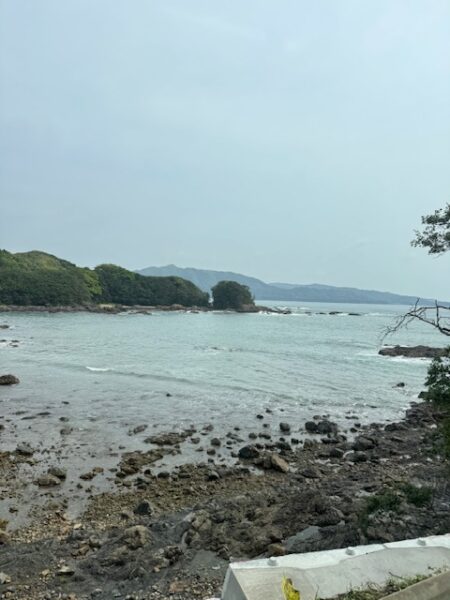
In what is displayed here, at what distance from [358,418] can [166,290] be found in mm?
126254

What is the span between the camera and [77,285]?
123 meters

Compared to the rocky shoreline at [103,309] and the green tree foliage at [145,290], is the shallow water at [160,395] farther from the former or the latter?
the green tree foliage at [145,290]

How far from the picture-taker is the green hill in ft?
371

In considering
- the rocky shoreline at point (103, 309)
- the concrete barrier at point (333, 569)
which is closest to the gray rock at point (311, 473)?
the concrete barrier at point (333, 569)

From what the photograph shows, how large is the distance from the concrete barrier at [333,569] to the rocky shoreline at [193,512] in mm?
2575

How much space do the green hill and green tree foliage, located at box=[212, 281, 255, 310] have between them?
4858mm

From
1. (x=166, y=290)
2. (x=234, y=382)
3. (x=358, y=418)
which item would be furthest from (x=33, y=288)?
(x=358, y=418)

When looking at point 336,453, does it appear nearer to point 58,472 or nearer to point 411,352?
point 58,472

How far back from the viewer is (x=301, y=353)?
46188 mm

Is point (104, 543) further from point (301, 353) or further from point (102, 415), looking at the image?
point (301, 353)

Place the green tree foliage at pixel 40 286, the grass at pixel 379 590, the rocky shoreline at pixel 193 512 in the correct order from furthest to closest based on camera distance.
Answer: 1. the green tree foliage at pixel 40 286
2. the rocky shoreline at pixel 193 512
3. the grass at pixel 379 590

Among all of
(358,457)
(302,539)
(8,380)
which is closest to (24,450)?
(302,539)

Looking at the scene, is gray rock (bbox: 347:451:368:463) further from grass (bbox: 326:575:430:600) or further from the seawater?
grass (bbox: 326:575:430:600)

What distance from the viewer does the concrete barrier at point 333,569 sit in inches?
161
